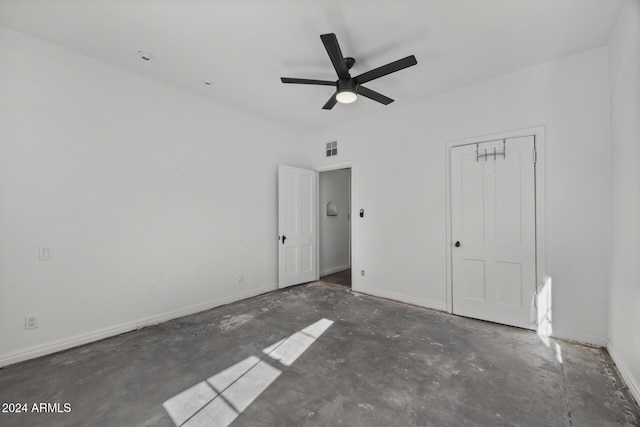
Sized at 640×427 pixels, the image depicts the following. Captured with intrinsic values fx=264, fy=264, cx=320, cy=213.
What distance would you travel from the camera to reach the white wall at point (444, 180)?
2.69 m

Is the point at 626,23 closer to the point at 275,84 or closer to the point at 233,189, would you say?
the point at 275,84

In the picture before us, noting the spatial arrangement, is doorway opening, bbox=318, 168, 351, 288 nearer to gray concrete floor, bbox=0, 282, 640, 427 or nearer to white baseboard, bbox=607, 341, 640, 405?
gray concrete floor, bbox=0, 282, 640, 427

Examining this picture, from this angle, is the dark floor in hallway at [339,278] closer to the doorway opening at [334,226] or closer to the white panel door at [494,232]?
the doorway opening at [334,226]

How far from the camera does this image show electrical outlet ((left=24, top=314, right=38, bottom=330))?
8.13 feet

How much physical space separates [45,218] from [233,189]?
2.11 m

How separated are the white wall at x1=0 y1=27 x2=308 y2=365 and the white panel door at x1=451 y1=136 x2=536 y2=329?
3.20 m

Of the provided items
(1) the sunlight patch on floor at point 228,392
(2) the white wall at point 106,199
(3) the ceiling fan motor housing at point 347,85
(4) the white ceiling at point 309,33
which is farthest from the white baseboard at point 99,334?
(3) the ceiling fan motor housing at point 347,85

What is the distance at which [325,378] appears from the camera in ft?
7.13

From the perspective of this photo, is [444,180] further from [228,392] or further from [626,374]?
[228,392]

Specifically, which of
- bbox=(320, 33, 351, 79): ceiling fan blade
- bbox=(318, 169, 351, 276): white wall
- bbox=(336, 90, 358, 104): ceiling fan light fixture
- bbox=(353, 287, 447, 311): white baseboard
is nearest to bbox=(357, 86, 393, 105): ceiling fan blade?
bbox=(336, 90, 358, 104): ceiling fan light fixture

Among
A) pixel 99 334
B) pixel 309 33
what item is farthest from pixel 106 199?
pixel 309 33

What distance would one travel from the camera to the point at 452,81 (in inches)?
131

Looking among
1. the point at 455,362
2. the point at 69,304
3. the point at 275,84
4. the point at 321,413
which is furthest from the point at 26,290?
the point at 455,362

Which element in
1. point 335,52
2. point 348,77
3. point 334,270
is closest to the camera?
point 335,52
